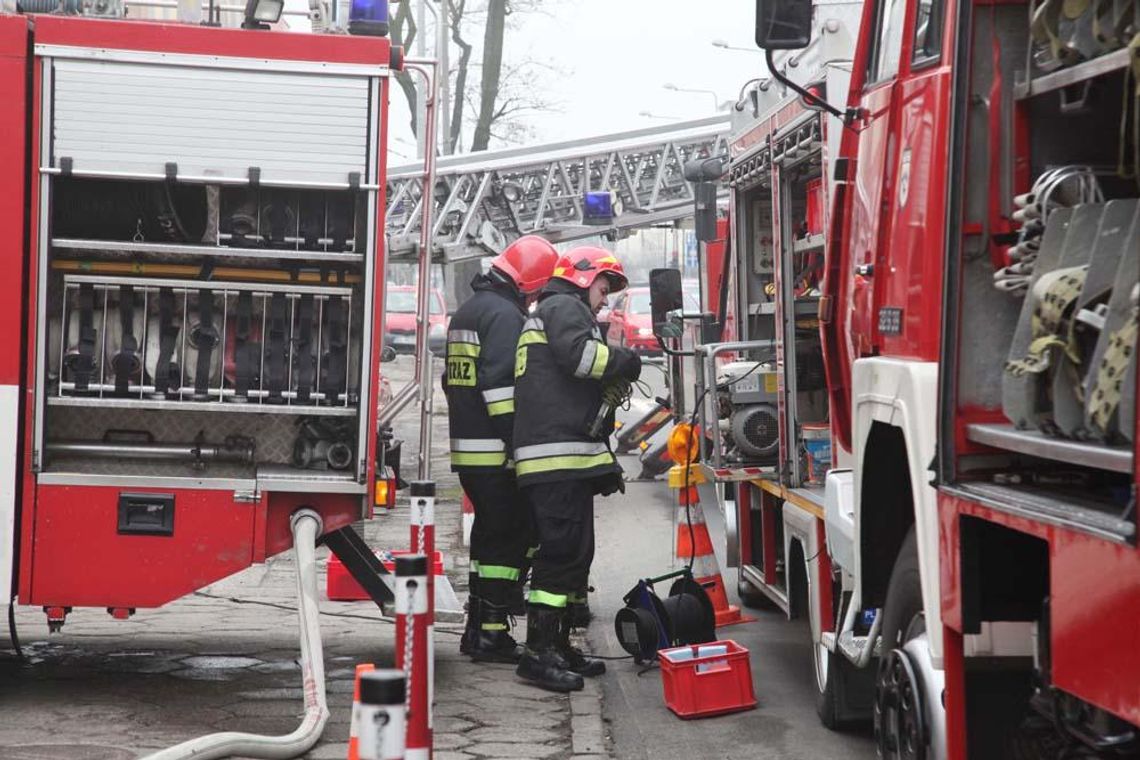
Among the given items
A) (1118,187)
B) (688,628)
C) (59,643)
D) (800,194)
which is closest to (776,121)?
(800,194)

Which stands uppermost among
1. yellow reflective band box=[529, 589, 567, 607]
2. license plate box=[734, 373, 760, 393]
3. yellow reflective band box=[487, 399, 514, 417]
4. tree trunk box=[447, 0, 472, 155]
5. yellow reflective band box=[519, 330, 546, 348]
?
tree trunk box=[447, 0, 472, 155]

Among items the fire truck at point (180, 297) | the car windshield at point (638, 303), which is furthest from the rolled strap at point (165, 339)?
the car windshield at point (638, 303)

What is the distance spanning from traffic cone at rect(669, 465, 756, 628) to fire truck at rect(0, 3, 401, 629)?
84.7 inches

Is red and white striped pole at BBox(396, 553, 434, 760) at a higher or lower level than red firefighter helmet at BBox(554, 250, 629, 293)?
lower

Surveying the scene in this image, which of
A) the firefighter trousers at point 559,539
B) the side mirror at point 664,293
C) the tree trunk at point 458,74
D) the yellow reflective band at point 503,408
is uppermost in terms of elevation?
the tree trunk at point 458,74

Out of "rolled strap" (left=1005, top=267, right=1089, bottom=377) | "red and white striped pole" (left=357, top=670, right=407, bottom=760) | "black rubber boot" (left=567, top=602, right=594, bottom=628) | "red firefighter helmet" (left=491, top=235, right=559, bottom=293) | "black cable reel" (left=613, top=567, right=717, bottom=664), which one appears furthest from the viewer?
"black rubber boot" (left=567, top=602, right=594, bottom=628)

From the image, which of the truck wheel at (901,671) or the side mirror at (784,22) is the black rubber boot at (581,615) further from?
the side mirror at (784,22)

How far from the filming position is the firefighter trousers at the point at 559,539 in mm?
7574

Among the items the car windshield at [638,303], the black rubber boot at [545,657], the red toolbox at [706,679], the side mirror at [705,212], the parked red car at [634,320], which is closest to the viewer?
the red toolbox at [706,679]

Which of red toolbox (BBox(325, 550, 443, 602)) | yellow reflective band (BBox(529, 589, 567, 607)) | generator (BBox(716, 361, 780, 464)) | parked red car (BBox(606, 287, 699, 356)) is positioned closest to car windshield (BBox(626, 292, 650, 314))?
parked red car (BBox(606, 287, 699, 356))

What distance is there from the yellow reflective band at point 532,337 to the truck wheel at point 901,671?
9.83 ft

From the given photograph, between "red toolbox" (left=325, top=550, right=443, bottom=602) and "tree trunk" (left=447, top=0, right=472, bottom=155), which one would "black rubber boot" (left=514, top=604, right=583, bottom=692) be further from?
"tree trunk" (left=447, top=0, right=472, bottom=155)

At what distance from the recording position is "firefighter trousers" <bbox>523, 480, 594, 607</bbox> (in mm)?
7574

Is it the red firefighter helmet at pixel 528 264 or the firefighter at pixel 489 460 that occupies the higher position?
the red firefighter helmet at pixel 528 264
